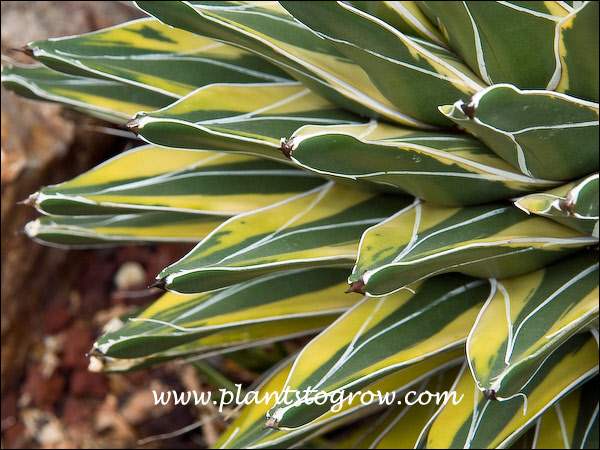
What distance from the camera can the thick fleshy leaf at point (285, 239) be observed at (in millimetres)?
587

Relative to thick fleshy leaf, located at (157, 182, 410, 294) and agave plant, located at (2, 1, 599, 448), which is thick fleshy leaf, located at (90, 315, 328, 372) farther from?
thick fleshy leaf, located at (157, 182, 410, 294)

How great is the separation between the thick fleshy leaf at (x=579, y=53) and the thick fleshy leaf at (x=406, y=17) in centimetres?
14

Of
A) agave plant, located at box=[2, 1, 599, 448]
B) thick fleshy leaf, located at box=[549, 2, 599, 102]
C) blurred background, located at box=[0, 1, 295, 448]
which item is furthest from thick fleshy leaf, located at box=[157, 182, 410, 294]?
blurred background, located at box=[0, 1, 295, 448]

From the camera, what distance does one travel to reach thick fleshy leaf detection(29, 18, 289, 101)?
0.72m

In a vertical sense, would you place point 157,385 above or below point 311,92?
below

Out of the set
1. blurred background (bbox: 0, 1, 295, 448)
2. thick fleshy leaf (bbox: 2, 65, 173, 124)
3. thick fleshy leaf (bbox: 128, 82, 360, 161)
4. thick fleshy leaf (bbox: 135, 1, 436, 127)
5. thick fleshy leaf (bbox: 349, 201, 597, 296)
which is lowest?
blurred background (bbox: 0, 1, 295, 448)

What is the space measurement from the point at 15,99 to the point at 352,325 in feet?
2.02

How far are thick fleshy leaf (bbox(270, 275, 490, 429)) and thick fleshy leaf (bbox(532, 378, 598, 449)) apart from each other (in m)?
0.18

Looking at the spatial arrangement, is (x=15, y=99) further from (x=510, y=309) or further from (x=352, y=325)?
(x=510, y=309)

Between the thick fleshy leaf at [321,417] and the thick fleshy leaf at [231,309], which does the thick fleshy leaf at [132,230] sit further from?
the thick fleshy leaf at [321,417]

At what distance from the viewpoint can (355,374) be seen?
608 mm

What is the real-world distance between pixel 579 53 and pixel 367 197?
26 centimetres

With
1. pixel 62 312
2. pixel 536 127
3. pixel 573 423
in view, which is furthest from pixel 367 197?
pixel 62 312

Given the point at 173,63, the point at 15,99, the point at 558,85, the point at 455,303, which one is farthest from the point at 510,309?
the point at 15,99
